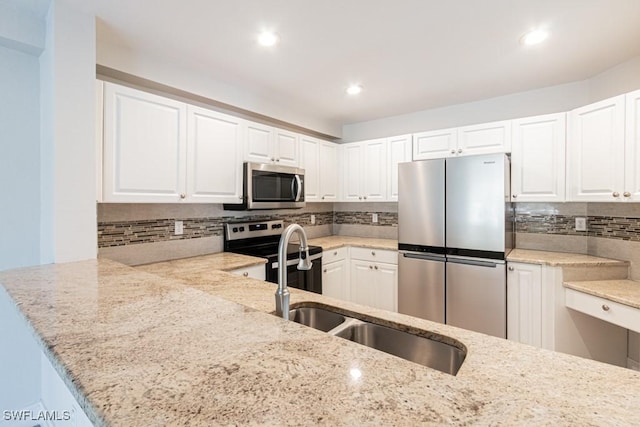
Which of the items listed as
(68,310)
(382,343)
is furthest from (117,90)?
(382,343)

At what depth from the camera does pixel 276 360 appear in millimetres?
674

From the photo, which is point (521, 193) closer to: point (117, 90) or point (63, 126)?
point (117, 90)

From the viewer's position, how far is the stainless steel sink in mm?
1051

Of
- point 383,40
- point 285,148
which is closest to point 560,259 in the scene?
point 383,40

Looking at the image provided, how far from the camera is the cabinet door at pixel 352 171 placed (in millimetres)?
3812

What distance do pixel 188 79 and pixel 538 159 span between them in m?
3.07

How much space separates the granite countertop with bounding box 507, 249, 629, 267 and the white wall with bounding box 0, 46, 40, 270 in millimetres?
3502

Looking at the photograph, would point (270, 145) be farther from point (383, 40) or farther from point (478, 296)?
point (478, 296)

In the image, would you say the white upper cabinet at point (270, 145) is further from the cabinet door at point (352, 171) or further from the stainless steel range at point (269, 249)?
the cabinet door at point (352, 171)

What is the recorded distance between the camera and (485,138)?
294 cm

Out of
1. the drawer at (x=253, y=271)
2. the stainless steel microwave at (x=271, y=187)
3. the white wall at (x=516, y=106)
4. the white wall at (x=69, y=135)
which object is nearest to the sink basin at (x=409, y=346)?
the drawer at (x=253, y=271)

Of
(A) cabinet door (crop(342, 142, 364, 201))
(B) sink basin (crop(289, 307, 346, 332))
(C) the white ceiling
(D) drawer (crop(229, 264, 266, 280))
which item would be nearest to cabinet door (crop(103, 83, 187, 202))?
(C) the white ceiling

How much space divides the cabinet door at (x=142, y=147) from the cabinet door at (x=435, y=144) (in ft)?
7.74

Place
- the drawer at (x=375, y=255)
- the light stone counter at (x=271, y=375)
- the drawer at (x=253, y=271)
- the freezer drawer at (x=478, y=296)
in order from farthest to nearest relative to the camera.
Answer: the drawer at (x=375, y=255), the freezer drawer at (x=478, y=296), the drawer at (x=253, y=271), the light stone counter at (x=271, y=375)
